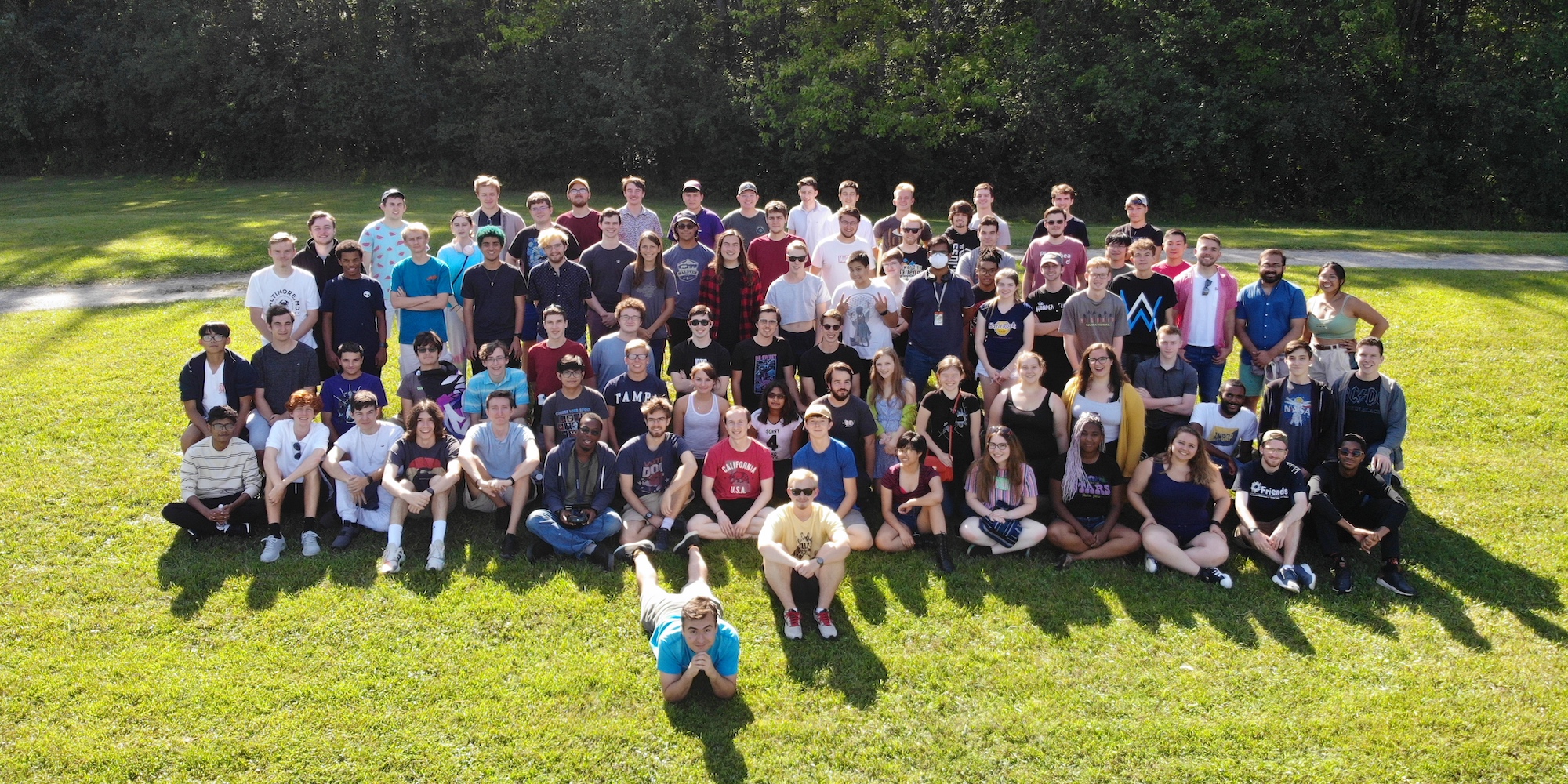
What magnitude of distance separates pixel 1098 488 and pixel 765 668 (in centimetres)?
305

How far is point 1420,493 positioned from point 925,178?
20.2 meters

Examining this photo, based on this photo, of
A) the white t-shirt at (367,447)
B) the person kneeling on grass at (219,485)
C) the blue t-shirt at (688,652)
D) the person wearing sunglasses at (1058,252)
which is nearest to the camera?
the blue t-shirt at (688,652)

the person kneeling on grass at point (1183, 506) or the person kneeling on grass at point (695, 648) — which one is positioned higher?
the person kneeling on grass at point (1183, 506)

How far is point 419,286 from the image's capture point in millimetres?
9242

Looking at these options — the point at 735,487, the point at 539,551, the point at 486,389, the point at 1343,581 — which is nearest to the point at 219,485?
the point at 486,389

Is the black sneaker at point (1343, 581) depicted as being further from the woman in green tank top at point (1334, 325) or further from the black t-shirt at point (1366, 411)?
the woman in green tank top at point (1334, 325)

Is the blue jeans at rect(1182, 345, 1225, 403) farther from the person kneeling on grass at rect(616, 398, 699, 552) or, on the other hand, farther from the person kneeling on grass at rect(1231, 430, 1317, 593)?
the person kneeling on grass at rect(616, 398, 699, 552)

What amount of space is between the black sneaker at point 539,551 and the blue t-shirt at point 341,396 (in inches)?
72.8

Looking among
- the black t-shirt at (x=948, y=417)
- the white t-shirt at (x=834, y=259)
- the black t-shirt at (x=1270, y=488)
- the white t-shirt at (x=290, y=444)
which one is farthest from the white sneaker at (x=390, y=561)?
the black t-shirt at (x=1270, y=488)

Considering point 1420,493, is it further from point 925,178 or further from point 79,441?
point 925,178

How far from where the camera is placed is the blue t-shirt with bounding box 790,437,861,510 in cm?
775

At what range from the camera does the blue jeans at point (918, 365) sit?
9047 millimetres

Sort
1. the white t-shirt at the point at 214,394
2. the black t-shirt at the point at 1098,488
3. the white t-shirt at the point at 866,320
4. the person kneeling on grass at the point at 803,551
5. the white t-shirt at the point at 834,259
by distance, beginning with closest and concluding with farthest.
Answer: the person kneeling on grass at the point at 803,551 < the black t-shirt at the point at 1098,488 < the white t-shirt at the point at 214,394 < the white t-shirt at the point at 866,320 < the white t-shirt at the point at 834,259

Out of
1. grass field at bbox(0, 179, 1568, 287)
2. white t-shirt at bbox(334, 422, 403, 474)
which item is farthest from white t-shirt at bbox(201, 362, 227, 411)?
grass field at bbox(0, 179, 1568, 287)
